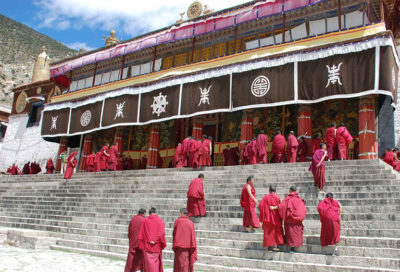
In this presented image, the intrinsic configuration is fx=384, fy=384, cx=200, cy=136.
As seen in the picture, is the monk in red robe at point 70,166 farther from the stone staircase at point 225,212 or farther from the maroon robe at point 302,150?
the maroon robe at point 302,150

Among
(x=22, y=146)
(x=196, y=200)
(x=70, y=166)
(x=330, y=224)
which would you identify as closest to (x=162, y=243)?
(x=330, y=224)

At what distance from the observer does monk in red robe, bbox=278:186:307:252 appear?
638 centimetres

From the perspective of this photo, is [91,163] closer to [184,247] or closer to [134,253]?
[134,253]

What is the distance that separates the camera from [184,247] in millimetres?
5504

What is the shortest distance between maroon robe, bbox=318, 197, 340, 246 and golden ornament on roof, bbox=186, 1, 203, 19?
51.9 feet

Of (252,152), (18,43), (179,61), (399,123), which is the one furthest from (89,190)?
(18,43)

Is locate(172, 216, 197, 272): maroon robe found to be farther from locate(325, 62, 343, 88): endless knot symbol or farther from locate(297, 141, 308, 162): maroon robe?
locate(325, 62, 343, 88): endless knot symbol

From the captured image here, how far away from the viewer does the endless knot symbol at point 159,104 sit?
16.0m

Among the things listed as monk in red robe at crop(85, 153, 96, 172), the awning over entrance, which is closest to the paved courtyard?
monk in red robe at crop(85, 153, 96, 172)

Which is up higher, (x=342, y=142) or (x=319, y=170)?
(x=342, y=142)

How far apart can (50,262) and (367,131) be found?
9203 millimetres

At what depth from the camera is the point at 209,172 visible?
1155cm

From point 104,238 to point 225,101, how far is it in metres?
7.16

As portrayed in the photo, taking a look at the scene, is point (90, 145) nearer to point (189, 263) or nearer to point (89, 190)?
point (89, 190)
